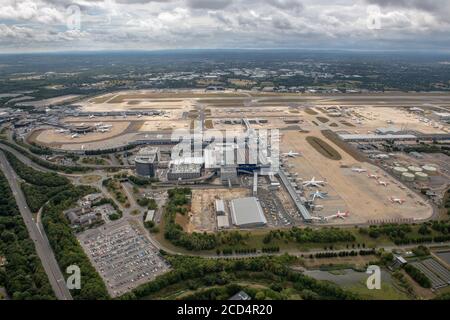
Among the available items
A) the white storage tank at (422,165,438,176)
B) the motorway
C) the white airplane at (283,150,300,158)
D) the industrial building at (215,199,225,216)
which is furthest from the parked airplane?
the motorway

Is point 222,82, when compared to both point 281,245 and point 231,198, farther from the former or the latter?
point 281,245

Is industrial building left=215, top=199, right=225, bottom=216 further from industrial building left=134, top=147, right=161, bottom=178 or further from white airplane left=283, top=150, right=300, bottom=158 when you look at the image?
white airplane left=283, top=150, right=300, bottom=158

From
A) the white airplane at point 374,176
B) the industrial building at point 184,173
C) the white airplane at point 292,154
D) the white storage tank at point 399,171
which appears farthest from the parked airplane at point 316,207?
the white airplane at point 292,154

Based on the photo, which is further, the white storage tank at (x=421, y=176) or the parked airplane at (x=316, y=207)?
the white storage tank at (x=421, y=176)
